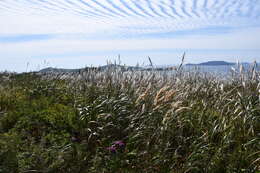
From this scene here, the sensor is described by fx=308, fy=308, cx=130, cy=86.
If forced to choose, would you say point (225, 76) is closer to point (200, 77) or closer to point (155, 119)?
point (200, 77)

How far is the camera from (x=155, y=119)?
444 centimetres

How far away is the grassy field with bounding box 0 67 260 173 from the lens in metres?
3.44

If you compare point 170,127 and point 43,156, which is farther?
point 170,127

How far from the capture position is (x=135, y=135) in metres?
4.08

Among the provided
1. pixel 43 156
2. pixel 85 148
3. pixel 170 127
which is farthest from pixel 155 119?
pixel 43 156

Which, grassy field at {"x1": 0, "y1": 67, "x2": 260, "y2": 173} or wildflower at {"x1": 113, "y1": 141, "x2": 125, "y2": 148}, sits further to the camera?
wildflower at {"x1": 113, "y1": 141, "x2": 125, "y2": 148}

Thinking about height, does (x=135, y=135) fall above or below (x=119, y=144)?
above

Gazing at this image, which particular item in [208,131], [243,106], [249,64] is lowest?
[208,131]

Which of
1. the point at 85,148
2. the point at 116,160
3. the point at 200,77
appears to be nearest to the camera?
the point at 116,160

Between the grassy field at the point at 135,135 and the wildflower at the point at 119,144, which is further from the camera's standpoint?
the wildflower at the point at 119,144

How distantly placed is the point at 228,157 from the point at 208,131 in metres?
0.59

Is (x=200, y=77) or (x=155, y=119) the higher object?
(x=200, y=77)

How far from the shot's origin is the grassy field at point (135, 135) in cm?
Answer: 344

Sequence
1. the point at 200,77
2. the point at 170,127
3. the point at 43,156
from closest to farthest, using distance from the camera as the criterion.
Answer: the point at 43,156, the point at 170,127, the point at 200,77
